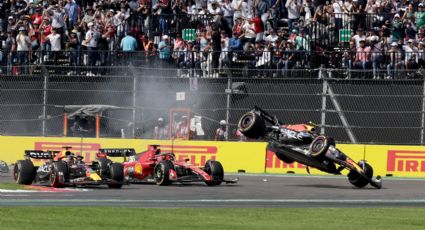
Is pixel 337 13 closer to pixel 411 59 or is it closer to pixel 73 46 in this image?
pixel 411 59

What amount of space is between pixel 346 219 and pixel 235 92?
1373 centimetres

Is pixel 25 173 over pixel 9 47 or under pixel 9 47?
under

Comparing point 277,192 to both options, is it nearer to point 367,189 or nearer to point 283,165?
point 367,189

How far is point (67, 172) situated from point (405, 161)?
382 inches

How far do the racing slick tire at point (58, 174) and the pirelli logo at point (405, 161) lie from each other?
373 inches

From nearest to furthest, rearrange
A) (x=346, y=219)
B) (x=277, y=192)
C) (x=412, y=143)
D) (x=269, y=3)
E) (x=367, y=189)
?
(x=346, y=219) → (x=277, y=192) → (x=367, y=189) → (x=412, y=143) → (x=269, y=3)

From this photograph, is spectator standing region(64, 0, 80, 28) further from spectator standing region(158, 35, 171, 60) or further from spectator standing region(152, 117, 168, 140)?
spectator standing region(152, 117, 168, 140)

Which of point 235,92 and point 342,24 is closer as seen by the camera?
point 235,92

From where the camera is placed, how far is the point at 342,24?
112 feet

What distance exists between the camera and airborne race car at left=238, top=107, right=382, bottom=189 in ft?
82.8

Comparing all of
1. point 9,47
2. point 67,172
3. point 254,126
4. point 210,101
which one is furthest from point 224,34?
point 67,172

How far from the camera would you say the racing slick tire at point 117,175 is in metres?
23.9

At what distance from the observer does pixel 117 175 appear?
78.3 ft

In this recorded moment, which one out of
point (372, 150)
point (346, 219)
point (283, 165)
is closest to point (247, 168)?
point (283, 165)
